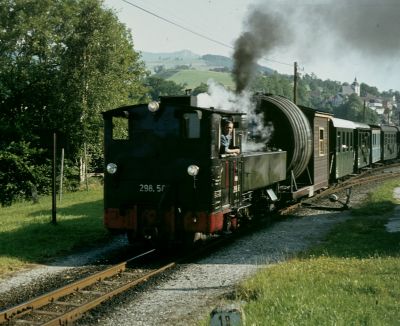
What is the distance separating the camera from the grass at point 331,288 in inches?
256

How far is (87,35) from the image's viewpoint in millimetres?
30703

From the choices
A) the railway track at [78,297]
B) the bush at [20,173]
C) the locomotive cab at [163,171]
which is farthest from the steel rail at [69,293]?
the bush at [20,173]

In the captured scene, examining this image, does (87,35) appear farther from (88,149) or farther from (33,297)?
(33,297)

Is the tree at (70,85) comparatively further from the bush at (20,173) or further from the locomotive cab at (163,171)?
the locomotive cab at (163,171)

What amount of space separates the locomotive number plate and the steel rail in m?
1.58

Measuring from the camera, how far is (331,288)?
7.84m

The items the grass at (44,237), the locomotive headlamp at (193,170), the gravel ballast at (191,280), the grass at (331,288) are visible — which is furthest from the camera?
the grass at (44,237)

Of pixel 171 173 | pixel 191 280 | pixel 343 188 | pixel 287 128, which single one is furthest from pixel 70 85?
pixel 191 280

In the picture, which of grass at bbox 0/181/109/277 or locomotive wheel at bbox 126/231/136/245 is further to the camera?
locomotive wheel at bbox 126/231/136/245

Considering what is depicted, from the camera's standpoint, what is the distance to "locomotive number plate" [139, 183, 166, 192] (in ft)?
34.7

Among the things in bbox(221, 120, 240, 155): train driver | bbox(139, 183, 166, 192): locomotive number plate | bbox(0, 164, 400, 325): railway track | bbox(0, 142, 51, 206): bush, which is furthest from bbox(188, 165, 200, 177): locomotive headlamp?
bbox(0, 142, 51, 206): bush

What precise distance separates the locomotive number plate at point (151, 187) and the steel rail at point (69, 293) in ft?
5.20

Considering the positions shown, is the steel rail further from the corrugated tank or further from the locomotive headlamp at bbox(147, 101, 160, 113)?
the corrugated tank

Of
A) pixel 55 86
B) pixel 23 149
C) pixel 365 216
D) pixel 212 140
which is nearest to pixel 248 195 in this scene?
pixel 212 140
